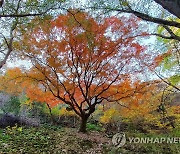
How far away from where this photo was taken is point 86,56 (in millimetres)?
8414

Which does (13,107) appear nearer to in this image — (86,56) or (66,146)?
(86,56)

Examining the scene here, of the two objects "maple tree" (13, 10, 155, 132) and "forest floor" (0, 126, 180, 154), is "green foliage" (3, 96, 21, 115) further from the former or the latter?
"forest floor" (0, 126, 180, 154)

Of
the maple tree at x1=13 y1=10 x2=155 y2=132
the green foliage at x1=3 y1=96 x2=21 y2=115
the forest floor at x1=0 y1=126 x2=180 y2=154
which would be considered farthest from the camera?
the green foliage at x1=3 y1=96 x2=21 y2=115

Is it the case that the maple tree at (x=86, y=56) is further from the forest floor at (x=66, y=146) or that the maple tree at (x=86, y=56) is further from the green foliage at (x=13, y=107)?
the green foliage at (x=13, y=107)

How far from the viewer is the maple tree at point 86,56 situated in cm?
796

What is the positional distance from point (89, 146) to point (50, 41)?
4.04 meters

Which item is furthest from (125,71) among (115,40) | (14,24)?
(14,24)

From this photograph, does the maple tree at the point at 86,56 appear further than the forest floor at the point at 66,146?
Yes

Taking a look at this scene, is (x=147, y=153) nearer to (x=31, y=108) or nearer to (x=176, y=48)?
(x=176, y=48)

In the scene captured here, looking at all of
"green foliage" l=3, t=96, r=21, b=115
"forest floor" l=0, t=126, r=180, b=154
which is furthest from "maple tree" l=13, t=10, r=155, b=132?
"green foliage" l=3, t=96, r=21, b=115

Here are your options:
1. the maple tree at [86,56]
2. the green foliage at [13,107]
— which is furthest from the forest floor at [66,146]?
the green foliage at [13,107]

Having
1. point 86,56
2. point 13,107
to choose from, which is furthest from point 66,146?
point 13,107

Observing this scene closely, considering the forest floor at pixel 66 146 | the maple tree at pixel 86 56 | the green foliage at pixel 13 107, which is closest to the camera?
the forest floor at pixel 66 146

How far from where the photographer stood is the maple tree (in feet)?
26.1
